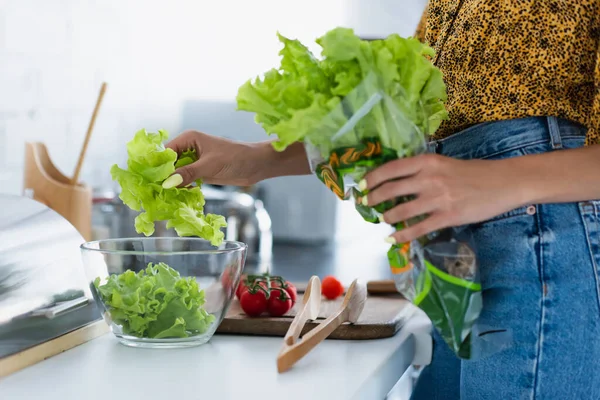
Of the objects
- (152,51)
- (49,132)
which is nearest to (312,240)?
(152,51)

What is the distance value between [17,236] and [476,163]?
62 cm

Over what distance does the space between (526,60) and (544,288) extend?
26cm

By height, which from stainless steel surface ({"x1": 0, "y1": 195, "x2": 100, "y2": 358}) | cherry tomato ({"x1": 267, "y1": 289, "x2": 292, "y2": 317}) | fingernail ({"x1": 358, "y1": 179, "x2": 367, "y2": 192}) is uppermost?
fingernail ({"x1": 358, "y1": 179, "x2": 367, "y2": 192})

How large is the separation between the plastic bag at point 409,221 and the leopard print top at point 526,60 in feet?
0.44

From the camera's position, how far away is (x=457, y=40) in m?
0.91

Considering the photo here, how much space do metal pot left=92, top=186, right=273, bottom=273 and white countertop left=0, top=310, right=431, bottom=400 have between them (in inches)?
47.9

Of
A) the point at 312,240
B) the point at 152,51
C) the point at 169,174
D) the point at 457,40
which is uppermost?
the point at 152,51

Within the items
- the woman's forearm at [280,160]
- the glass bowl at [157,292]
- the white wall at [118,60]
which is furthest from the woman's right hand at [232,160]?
the white wall at [118,60]

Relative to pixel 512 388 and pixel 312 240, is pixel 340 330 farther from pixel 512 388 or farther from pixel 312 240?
pixel 312 240

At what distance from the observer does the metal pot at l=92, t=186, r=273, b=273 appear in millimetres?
2225

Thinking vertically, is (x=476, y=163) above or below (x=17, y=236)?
above

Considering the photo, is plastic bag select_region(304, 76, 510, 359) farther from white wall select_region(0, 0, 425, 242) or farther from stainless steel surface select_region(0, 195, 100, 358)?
white wall select_region(0, 0, 425, 242)

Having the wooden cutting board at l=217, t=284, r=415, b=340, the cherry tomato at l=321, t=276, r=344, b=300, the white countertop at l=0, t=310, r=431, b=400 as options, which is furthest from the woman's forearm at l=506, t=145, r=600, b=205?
the cherry tomato at l=321, t=276, r=344, b=300

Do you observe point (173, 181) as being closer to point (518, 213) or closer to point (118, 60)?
point (518, 213)
